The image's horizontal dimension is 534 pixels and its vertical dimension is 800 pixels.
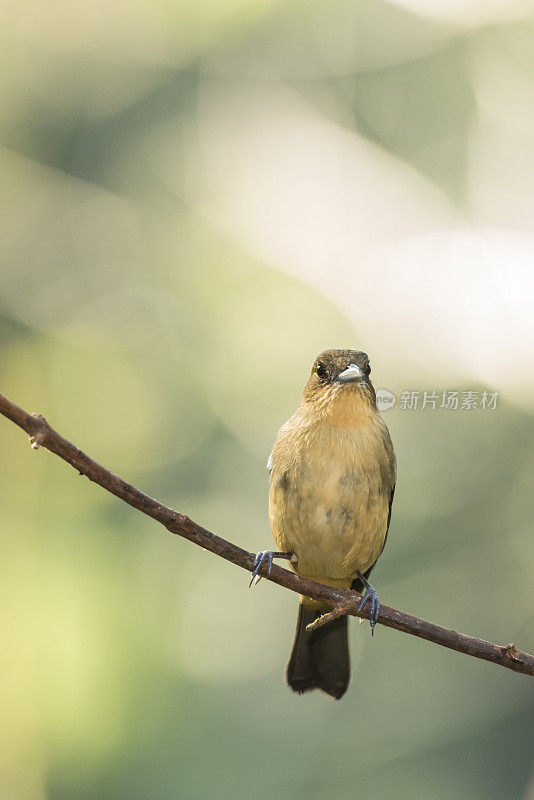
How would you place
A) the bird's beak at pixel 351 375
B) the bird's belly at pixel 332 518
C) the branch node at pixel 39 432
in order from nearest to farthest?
1. the branch node at pixel 39 432
2. the bird's beak at pixel 351 375
3. the bird's belly at pixel 332 518

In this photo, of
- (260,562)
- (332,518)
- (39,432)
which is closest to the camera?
(39,432)

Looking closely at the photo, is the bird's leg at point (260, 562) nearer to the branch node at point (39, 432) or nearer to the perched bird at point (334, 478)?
the perched bird at point (334, 478)

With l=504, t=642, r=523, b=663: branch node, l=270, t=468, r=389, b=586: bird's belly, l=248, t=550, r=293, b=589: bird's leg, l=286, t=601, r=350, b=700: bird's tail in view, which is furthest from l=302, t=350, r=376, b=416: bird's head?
l=286, t=601, r=350, b=700: bird's tail

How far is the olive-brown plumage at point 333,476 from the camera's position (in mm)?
1787

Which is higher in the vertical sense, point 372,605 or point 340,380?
point 340,380

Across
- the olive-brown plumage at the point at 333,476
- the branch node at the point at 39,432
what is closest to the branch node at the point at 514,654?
the olive-brown plumage at the point at 333,476

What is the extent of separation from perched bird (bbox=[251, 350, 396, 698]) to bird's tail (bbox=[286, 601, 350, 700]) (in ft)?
0.97

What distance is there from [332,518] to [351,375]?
1.69ft

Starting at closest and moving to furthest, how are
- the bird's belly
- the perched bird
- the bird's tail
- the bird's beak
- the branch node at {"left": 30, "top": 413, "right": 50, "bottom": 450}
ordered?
the branch node at {"left": 30, "top": 413, "right": 50, "bottom": 450} → the bird's beak → the perched bird → the bird's belly → the bird's tail

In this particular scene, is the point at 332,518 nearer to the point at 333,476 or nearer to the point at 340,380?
the point at 333,476

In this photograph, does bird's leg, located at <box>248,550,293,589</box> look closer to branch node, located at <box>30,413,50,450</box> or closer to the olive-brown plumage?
the olive-brown plumage

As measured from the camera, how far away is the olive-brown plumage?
1.79 meters

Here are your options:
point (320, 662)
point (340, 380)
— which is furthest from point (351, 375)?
point (320, 662)

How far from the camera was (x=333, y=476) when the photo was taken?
1.91 m
